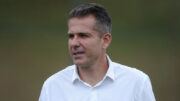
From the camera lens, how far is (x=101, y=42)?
2.67 m

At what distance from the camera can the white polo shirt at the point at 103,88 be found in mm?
2637

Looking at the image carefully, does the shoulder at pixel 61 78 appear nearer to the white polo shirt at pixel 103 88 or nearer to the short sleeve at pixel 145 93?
the white polo shirt at pixel 103 88

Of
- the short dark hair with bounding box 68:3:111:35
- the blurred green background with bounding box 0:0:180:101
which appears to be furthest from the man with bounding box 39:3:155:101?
the blurred green background with bounding box 0:0:180:101

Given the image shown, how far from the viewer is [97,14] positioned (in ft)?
8.83

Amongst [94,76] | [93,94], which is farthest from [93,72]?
[93,94]

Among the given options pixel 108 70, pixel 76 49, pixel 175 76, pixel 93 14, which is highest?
pixel 93 14

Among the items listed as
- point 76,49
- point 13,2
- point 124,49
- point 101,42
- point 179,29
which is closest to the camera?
point 76,49

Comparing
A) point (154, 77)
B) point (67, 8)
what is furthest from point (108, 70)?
point (154, 77)

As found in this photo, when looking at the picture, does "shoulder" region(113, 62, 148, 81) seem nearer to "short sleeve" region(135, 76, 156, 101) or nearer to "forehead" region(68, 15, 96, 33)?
"short sleeve" region(135, 76, 156, 101)

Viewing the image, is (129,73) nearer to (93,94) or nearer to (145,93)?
(145,93)

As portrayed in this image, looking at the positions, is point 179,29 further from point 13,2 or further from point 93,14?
point 93,14

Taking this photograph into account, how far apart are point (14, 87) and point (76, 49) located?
100 inches

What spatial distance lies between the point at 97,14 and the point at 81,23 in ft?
0.57

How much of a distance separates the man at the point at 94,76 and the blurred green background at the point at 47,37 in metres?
2.09
